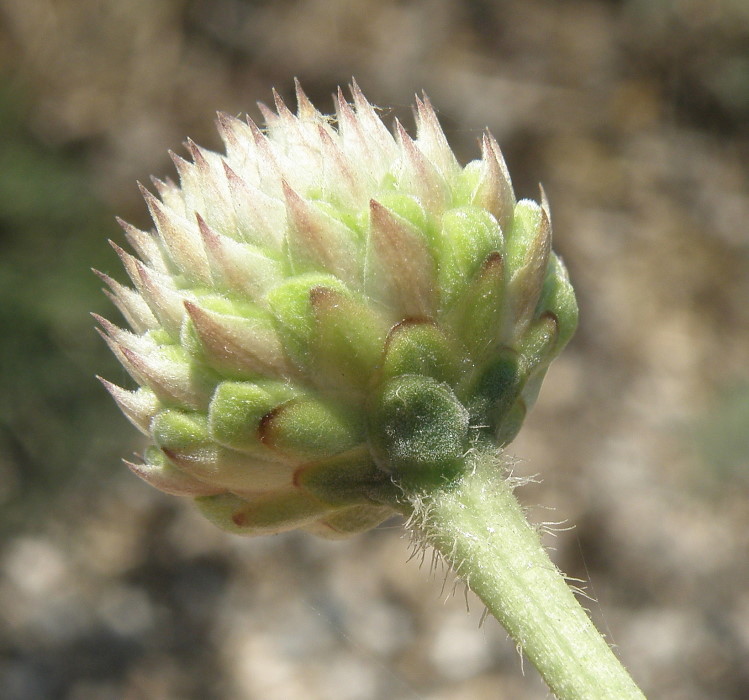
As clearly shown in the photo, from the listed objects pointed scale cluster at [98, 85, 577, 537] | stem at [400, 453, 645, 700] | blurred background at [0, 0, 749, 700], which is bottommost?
stem at [400, 453, 645, 700]

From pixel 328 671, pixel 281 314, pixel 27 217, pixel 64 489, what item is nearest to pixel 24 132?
pixel 27 217

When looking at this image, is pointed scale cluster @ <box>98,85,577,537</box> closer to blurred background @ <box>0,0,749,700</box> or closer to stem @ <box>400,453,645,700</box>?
stem @ <box>400,453,645,700</box>

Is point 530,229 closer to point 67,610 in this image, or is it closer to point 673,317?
point 67,610

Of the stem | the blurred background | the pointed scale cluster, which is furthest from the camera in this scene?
the blurred background

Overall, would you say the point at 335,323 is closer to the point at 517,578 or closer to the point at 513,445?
the point at 517,578

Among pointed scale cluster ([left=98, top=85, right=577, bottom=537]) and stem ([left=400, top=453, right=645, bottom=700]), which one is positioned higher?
pointed scale cluster ([left=98, top=85, right=577, bottom=537])

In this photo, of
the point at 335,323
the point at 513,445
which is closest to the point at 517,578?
the point at 335,323

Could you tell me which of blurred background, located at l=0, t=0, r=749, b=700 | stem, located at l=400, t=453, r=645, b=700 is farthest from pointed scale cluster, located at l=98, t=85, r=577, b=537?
blurred background, located at l=0, t=0, r=749, b=700

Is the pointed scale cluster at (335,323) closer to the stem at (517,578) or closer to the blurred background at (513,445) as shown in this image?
the stem at (517,578)
